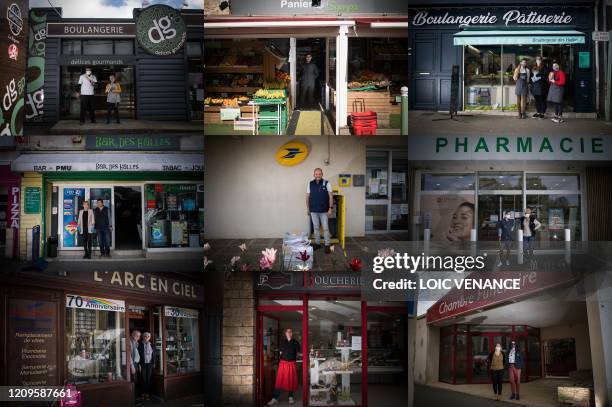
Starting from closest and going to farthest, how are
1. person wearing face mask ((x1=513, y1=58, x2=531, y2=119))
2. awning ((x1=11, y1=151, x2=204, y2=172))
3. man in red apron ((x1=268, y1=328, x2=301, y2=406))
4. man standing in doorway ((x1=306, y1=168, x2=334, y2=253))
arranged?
man standing in doorway ((x1=306, y1=168, x2=334, y2=253)) → awning ((x1=11, y1=151, x2=204, y2=172)) → person wearing face mask ((x1=513, y1=58, x2=531, y2=119)) → man in red apron ((x1=268, y1=328, x2=301, y2=406))

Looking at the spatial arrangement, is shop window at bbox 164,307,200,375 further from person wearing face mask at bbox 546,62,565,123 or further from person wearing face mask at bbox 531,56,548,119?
person wearing face mask at bbox 546,62,565,123

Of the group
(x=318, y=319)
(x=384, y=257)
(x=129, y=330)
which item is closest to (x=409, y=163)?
(x=384, y=257)

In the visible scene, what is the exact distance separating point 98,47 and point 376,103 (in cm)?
306

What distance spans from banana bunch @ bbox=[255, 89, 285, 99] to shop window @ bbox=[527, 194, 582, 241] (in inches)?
117

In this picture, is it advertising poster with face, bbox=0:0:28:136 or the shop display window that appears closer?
the shop display window

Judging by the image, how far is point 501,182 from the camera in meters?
10.4

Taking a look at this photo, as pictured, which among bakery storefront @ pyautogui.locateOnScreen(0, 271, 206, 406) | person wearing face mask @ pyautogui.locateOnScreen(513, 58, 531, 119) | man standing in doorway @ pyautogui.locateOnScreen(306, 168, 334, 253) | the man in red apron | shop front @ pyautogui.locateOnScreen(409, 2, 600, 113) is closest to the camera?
bakery storefront @ pyautogui.locateOnScreen(0, 271, 206, 406)

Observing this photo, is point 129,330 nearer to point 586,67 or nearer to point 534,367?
point 534,367

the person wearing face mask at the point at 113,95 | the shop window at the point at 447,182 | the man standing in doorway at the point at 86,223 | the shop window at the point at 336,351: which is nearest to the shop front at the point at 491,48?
the shop window at the point at 447,182

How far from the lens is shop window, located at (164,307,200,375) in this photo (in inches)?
408

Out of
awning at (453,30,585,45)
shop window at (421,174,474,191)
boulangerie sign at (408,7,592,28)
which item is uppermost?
boulangerie sign at (408,7,592,28)

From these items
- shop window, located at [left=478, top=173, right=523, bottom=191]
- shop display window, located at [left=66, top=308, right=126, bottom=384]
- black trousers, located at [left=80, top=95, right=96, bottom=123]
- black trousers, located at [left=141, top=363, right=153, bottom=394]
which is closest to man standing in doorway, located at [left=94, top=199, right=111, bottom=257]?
shop display window, located at [left=66, top=308, right=126, bottom=384]

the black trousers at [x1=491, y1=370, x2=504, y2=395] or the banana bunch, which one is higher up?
the banana bunch

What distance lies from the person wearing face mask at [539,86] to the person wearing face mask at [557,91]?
54 millimetres
